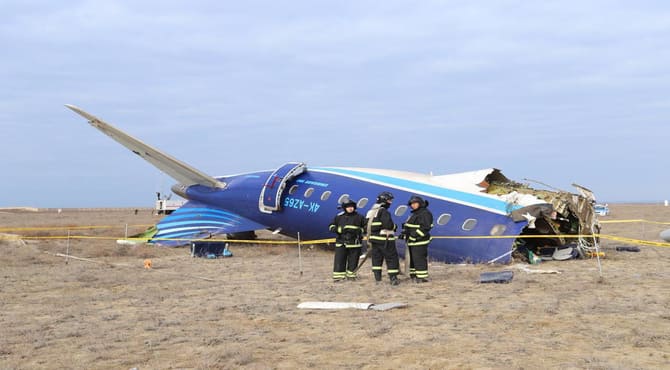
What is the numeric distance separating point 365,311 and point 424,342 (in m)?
2.58

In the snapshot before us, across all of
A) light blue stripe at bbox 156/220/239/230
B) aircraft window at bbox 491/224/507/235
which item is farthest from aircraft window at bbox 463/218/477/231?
light blue stripe at bbox 156/220/239/230

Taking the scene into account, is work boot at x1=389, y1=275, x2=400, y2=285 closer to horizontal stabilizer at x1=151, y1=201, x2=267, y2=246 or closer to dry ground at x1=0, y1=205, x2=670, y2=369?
dry ground at x1=0, y1=205, x2=670, y2=369

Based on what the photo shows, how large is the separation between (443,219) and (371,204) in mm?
2818

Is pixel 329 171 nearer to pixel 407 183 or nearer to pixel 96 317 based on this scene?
pixel 407 183

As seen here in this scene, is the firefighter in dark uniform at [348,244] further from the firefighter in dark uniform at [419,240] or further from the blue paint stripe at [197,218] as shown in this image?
the blue paint stripe at [197,218]

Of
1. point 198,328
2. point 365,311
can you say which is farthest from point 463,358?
point 198,328

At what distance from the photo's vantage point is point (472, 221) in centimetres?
1811

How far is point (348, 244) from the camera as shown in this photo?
15805 millimetres

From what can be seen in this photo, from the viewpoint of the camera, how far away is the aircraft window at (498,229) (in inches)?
689

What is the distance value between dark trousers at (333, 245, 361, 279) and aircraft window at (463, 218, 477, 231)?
3.96 metres

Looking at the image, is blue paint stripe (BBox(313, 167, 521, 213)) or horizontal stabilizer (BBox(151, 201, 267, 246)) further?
horizontal stabilizer (BBox(151, 201, 267, 246))

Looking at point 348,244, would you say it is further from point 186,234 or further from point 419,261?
point 186,234

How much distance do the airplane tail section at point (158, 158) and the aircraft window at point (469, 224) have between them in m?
12.1

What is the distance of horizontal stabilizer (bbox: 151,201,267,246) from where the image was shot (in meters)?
25.0
